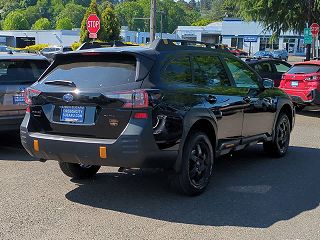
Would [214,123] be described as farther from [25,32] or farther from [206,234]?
[25,32]

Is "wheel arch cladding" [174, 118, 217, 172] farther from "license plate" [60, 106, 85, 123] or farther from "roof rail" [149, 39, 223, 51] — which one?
"license plate" [60, 106, 85, 123]

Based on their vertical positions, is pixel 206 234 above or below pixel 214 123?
below

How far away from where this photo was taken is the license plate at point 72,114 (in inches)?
216

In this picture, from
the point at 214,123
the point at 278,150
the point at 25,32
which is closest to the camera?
the point at 214,123

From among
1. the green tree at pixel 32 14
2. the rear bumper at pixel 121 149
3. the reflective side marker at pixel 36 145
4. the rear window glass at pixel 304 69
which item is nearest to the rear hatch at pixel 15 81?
the reflective side marker at pixel 36 145

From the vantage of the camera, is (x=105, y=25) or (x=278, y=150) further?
(x=105, y=25)

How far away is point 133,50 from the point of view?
565 cm

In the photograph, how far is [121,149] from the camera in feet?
17.1

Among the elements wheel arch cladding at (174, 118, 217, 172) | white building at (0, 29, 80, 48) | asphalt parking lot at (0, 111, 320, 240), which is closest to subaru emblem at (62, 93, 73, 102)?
asphalt parking lot at (0, 111, 320, 240)

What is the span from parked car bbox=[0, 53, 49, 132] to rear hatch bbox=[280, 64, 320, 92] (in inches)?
310

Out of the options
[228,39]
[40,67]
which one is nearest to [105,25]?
[228,39]

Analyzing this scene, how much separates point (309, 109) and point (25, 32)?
87598 mm

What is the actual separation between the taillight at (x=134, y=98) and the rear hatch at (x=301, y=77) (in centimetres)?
944

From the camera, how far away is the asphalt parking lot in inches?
192
